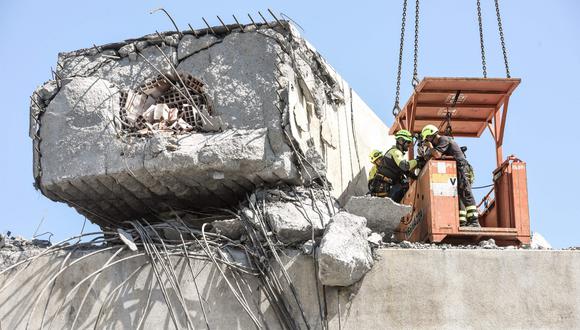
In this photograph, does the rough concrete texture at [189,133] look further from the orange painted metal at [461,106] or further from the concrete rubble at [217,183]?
the orange painted metal at [461,106]

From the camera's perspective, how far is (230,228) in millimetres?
10398

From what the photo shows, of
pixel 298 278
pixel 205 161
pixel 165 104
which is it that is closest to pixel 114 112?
pixel 165 104

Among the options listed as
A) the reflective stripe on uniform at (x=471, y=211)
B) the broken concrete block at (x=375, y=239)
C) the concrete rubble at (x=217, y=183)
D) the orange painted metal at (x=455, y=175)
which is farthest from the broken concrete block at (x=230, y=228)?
the reflective stripe on uniform at (x=471, y=211)

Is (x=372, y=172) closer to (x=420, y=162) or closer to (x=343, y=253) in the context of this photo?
(x=420, y=162)

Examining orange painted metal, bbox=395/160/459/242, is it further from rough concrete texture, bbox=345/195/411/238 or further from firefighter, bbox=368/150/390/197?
rough concrete texture, bbox=345/195/411/238

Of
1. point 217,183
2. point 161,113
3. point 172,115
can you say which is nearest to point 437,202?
point 217,183

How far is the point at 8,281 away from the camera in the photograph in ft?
33.9

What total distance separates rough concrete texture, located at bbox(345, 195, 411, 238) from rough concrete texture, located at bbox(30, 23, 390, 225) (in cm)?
53

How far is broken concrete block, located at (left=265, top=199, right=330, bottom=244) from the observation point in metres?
10.1

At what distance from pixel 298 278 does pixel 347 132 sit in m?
3.13

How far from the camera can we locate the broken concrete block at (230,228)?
10.4 metres

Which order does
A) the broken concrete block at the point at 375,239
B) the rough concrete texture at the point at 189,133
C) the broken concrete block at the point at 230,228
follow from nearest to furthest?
1. the broken concrete block at the point at 375,239
2. the broken concrete block at the point at 230,228
3. the rough concrete texture at the point at 189,133

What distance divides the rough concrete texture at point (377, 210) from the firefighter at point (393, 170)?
6.01 feet

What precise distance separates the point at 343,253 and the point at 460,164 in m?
3.05
